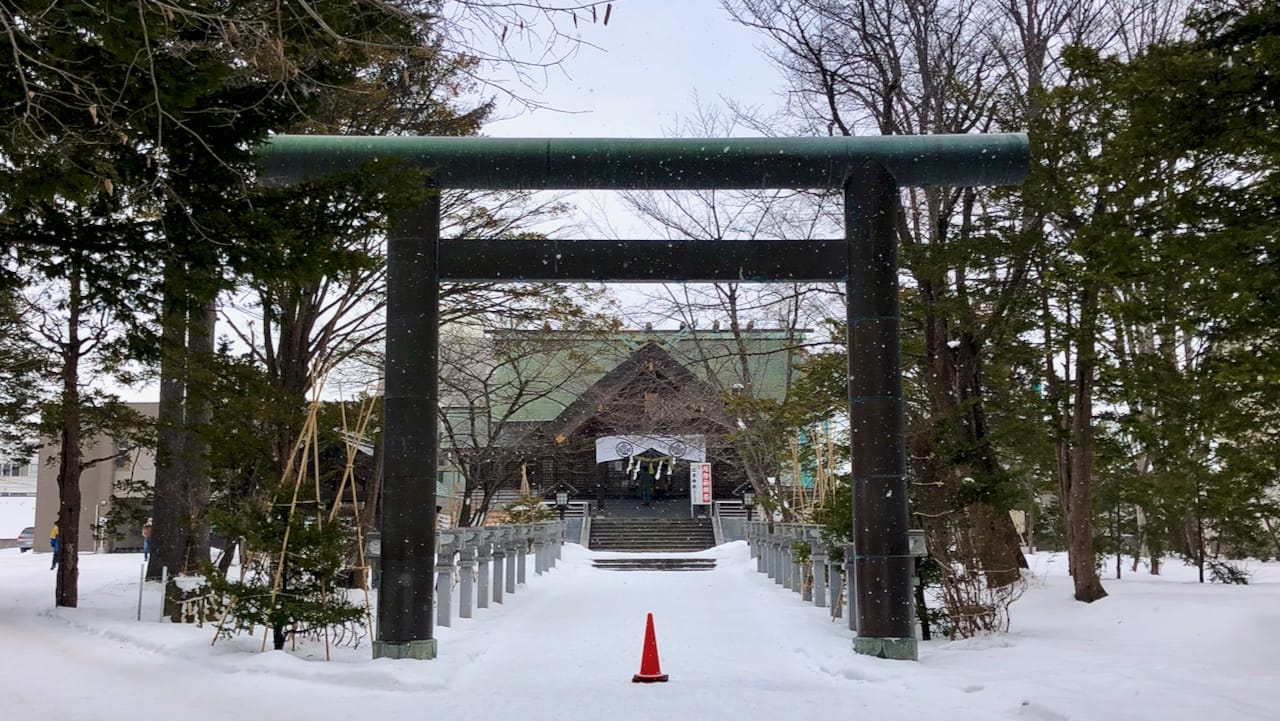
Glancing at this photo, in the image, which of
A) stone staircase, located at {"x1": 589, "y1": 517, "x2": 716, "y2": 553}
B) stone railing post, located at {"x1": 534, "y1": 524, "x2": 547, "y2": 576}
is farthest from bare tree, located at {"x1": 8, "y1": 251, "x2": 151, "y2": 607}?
stone staircase, located at {"x1": 589, "y1": 517, "x2": 716, "y2": 553}

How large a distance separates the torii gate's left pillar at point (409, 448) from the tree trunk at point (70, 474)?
768 centimetres

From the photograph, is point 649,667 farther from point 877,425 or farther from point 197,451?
point 197,451

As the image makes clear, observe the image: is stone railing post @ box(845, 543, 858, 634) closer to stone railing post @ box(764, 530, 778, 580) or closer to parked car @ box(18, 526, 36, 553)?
stone railing post @ box(764, 530, 778, 580)

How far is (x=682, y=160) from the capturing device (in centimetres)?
1077

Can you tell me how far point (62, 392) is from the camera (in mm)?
16328

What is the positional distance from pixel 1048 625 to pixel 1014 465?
11810 mm

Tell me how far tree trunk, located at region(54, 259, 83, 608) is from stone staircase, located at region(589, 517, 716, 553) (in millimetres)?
19565

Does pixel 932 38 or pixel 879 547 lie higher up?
pixel 932 38

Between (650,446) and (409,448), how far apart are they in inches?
971

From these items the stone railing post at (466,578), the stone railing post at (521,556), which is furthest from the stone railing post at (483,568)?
the stone railing post at (521,556)

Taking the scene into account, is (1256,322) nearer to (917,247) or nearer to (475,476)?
(917,247)

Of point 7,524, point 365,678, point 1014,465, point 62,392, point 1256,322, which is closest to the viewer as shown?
point 1256,322

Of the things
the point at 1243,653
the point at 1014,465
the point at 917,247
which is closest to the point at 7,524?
the point at 1014,465

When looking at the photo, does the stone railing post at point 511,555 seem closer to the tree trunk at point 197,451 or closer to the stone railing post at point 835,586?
the tree trunk at point 197,451
